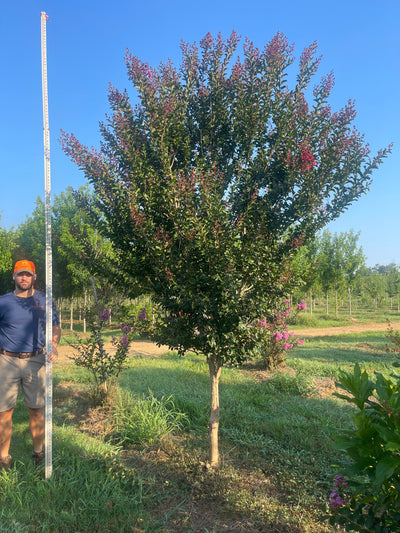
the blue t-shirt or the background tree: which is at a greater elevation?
the background tree

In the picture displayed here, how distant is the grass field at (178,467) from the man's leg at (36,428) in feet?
0.55

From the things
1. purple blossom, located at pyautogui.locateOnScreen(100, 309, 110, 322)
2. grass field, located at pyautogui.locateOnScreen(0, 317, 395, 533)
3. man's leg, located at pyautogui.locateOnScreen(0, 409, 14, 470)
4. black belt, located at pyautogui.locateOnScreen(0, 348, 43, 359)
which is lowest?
grass field, located at pyautogui.locateOnScreen(0, 317, 395, 533)

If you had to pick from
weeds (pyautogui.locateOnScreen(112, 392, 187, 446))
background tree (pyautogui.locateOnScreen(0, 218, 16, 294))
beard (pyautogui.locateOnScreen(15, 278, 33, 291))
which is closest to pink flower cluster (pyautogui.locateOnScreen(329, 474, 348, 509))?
weeds (pyautogui.locateOnScreen(112, 392, 187, 446))

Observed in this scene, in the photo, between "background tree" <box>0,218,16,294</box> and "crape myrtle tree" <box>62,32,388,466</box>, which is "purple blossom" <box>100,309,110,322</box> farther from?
"background tree" <box>0,218,16,294</box>

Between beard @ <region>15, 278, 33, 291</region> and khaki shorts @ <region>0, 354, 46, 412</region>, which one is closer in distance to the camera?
khaki shorts @ <region>0, 354, 46, 412</region>

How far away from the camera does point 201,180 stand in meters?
2.91

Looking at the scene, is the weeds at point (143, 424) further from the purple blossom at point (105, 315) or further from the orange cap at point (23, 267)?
the orange cap at point (23, 267)

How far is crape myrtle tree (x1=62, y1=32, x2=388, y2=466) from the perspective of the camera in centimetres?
306

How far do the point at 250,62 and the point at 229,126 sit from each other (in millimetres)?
633

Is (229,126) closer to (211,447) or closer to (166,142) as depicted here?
(166,142)

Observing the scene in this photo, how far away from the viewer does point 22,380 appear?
3893mm

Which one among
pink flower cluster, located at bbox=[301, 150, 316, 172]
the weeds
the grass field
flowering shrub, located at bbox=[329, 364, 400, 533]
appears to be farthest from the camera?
the weeds

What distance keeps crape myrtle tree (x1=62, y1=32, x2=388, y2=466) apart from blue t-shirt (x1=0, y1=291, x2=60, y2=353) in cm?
123

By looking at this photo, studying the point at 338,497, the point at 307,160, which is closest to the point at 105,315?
the point at 307,160
